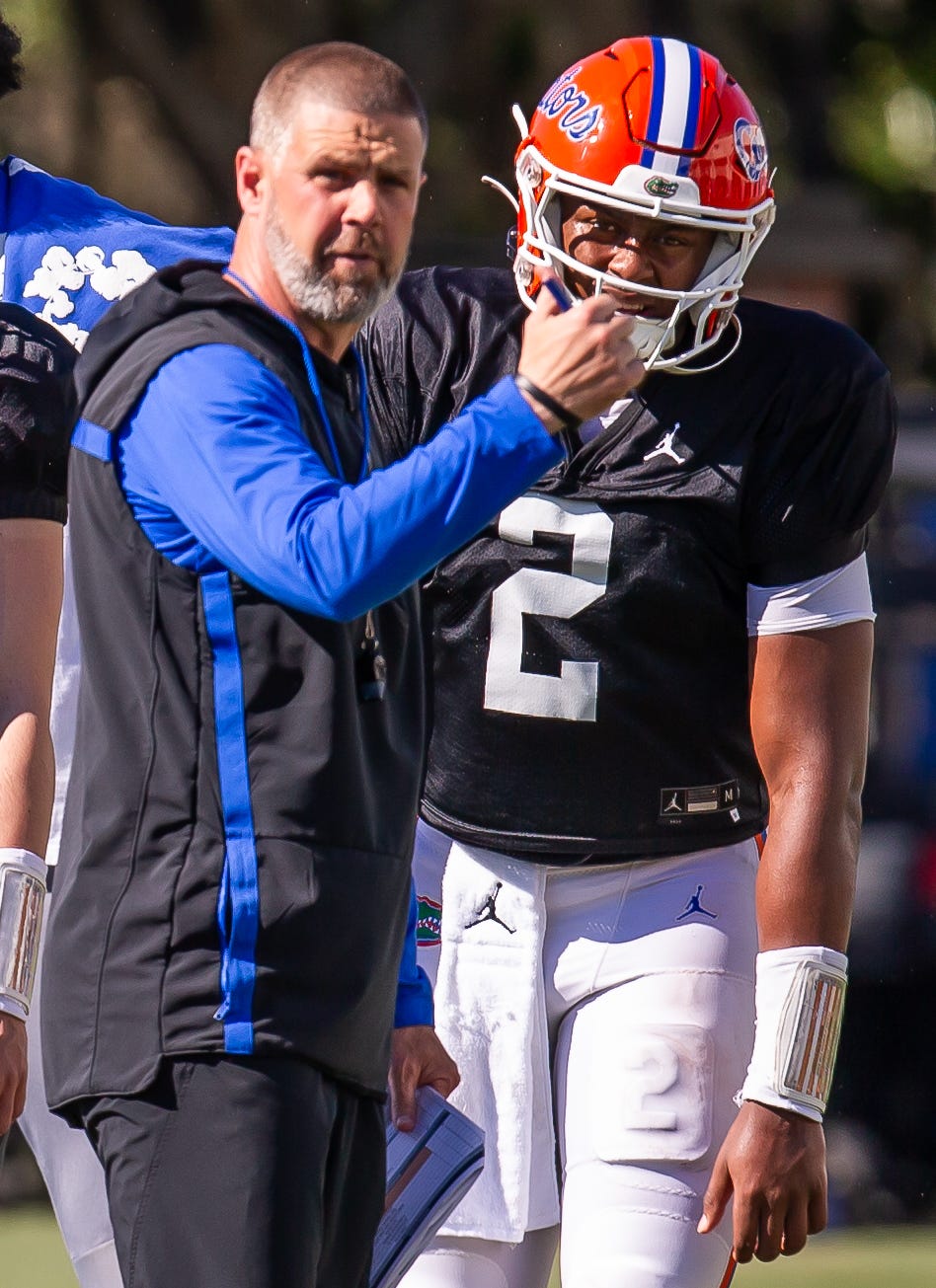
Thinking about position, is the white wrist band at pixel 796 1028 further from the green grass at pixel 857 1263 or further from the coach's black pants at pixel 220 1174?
the green grass at pixel 857 1263

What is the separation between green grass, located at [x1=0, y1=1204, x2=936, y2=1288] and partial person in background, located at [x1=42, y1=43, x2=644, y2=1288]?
3449 millimetres

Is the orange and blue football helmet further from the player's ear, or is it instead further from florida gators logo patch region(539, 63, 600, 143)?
the player's ear

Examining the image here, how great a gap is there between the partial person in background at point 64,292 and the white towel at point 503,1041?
0.54m

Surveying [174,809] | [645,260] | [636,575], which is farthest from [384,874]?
[645,260]

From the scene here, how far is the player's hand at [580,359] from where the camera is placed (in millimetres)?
2297

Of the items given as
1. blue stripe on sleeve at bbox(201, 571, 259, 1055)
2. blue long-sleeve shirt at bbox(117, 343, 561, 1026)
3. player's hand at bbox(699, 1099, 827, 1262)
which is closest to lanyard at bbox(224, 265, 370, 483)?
blue long-sleeve shirt at bbox(117, 343, 561, 1026)

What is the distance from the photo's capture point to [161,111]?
27.7 ft

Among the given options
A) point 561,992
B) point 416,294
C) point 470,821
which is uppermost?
point 416,294

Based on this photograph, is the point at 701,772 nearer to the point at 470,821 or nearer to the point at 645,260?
the point at 470,821

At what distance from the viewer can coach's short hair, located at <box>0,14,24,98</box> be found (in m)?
3.32

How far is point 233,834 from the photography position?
234 cm

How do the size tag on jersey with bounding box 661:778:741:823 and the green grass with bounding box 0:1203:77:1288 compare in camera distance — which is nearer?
→ the size tag on jersey with bounding box 661:778:741:823

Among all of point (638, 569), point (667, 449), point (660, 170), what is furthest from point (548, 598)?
point (660, 170)

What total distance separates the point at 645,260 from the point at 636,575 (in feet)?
1.31
